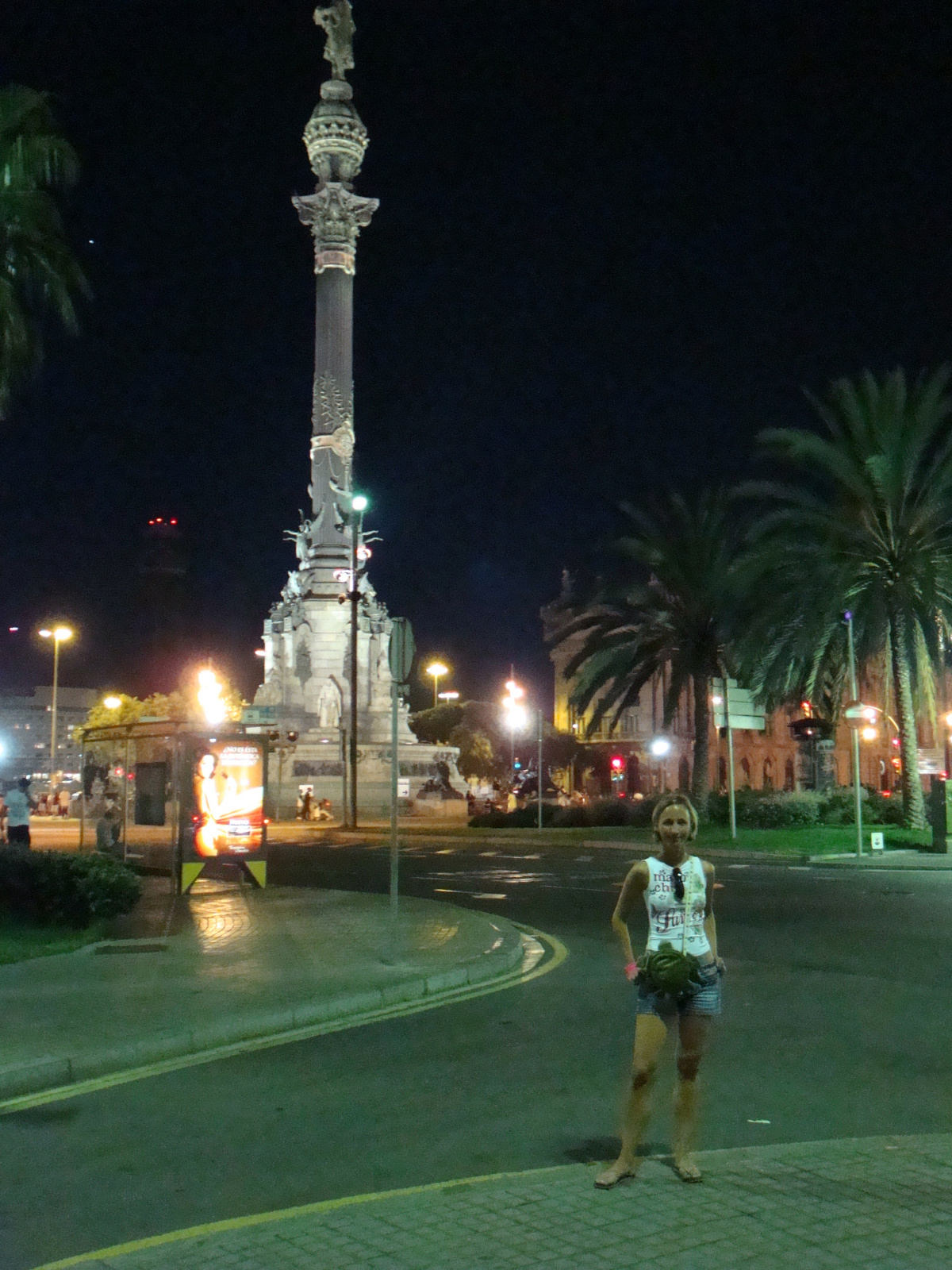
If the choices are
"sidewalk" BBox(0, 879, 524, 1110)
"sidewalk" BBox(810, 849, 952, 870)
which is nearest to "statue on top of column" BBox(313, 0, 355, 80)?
"sidewalk" BBox(810, 849, 952, 870)

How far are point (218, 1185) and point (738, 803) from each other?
31493 mm

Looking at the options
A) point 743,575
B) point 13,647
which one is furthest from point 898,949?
point 13,647

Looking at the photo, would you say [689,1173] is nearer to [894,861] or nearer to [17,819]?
[17,819]

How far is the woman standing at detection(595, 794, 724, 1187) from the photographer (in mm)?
5512

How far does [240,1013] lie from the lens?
962 centimetres

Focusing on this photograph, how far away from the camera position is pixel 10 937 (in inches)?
542

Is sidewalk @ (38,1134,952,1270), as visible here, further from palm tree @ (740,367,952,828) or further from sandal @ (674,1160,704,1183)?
palm tree @ (740,367,952,828)

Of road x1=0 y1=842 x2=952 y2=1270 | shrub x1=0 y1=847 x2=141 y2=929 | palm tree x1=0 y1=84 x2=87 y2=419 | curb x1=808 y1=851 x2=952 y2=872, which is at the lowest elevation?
A: road x1=0 y1=842 x2=952 y2=1270

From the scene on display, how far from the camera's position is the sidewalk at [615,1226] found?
14.7 feet

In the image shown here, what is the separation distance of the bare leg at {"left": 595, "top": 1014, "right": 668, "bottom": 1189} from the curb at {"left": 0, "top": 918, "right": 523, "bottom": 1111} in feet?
12.9

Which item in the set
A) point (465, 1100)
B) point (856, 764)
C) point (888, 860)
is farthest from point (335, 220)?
point (465, 1100)

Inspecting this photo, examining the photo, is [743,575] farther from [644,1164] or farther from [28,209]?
[644,1164]

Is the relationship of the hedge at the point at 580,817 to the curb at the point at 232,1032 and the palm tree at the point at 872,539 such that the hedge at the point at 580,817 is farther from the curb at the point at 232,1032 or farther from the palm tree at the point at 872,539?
the curb at the point at 232,1032

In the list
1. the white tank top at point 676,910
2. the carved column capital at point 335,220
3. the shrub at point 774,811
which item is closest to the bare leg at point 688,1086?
the white tank top at point 676,910
